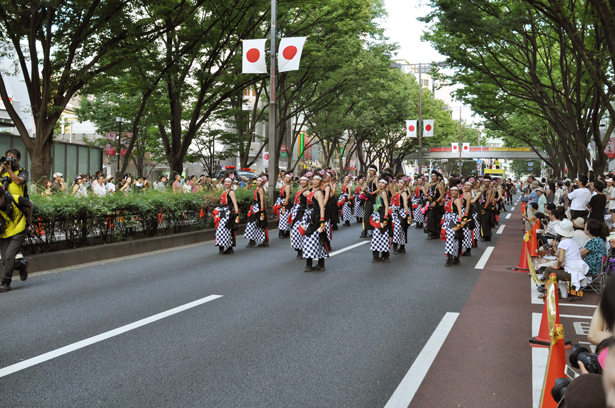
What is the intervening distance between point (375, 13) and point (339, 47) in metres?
8.07

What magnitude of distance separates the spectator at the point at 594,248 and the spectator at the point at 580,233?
0.27 meters

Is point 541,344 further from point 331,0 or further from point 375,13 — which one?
point 375,13

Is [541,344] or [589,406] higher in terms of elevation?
[589,406]

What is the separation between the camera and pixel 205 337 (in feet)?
18.9

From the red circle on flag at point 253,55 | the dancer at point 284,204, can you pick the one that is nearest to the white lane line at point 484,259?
Result: the dancer at point 284,204

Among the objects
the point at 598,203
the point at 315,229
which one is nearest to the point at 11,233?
the point at 315,229

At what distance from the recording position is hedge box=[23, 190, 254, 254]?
1046 cm

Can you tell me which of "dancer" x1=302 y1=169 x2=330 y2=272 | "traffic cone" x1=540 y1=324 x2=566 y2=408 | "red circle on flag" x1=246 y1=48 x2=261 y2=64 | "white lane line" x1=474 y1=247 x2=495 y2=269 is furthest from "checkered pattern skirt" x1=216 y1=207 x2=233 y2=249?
"traffic cone" x1=540 y1=324 x2=566 y2=408

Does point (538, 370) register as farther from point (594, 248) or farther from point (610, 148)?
point (610, 148)

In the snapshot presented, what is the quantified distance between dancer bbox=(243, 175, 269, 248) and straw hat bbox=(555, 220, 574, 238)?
7329mm

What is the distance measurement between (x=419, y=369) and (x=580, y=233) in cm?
560

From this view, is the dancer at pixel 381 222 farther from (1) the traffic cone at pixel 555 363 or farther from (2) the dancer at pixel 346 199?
(2) the dancer at pixel 346 199

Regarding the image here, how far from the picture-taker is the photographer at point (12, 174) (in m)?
7.81

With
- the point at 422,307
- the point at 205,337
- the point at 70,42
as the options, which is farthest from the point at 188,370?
the point at 70,42
